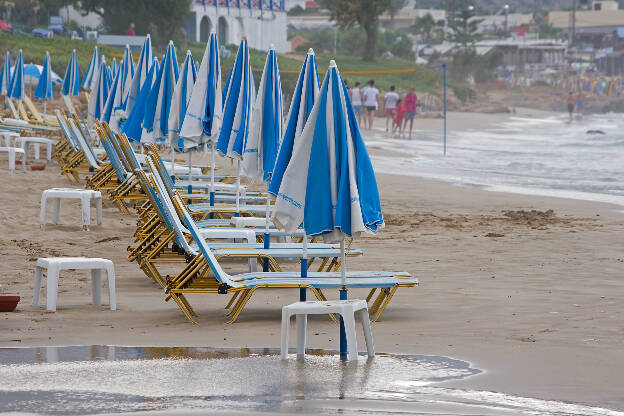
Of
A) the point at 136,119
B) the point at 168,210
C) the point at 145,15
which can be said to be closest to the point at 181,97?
the point at 136,119

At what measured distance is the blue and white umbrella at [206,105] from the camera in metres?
12.0

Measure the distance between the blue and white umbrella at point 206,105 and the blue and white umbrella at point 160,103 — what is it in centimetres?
223

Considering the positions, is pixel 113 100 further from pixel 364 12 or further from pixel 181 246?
pixel 364 12

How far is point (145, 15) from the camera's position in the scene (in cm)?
5388

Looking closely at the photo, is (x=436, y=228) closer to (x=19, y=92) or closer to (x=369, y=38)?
(x=19, y=92)

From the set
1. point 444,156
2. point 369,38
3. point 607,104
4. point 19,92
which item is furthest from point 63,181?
point 607,104

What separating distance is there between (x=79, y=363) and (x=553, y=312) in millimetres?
3316

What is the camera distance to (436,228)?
43.9 feet

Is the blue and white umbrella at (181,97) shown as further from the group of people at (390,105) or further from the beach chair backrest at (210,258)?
the group of people at (390,105)

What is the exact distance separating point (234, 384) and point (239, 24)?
63.5 meters

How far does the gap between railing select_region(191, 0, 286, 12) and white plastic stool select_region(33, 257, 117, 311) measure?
56.6 meters

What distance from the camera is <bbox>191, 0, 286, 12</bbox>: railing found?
65.2 metres

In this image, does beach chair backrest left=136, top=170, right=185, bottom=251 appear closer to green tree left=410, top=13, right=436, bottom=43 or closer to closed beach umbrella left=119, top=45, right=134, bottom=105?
closed beach umbrella left=119, top=45, right=134, bottom=105

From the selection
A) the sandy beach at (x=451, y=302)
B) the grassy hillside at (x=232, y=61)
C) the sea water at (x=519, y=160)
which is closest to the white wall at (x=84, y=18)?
the grassy hillside at (x=232, y=61)
